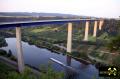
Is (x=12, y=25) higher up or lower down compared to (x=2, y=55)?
higher up

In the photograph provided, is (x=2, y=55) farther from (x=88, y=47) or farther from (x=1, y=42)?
(x=88, y=47)

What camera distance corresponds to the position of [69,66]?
1211 inches

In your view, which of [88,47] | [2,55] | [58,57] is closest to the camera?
[2,55]

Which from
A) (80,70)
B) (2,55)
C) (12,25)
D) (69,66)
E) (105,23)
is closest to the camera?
(12,25)

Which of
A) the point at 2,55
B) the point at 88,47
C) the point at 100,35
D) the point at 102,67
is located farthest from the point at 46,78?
the point at 100,35

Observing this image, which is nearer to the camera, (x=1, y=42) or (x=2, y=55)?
(x=2, y=55)

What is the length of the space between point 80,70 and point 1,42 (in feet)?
85.4

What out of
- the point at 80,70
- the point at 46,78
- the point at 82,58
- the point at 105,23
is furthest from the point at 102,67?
the point at 105,23

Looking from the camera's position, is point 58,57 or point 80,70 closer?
point 80,70

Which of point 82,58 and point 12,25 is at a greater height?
point 12,25

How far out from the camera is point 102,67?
2966 centimetres

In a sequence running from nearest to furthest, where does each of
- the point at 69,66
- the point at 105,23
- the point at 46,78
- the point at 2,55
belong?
the point at 46,78 → the point at 69,66 → the point at 2,55 → the point at 105,23

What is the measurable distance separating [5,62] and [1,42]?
19755mm

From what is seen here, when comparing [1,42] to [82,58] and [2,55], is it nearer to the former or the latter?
[2,55]
